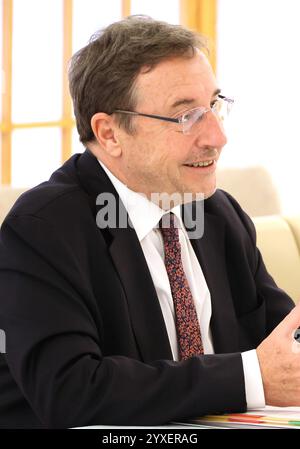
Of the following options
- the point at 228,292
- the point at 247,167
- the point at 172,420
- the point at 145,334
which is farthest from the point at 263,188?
the point at 172,420

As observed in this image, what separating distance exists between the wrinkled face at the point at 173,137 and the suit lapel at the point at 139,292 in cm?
12

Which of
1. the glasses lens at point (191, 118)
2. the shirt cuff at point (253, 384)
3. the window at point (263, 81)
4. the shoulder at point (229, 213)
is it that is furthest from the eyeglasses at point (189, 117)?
the window at point (263, 81)

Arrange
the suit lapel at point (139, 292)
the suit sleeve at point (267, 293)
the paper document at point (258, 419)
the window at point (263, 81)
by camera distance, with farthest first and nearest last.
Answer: the window at point (263, 81) → the suit sleeve at point (267, 293) → the suit lapel at point (139, 292) → the paper document at point (258, 419)

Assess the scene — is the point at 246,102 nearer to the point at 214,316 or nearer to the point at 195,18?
the point at 195,18

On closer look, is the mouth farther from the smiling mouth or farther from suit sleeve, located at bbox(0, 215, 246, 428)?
suit sleeve, located at bbox(0, 215, 246, 428)

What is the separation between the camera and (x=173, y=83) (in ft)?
6.00

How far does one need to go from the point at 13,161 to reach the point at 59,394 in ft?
9.45

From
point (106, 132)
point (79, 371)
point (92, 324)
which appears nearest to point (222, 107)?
point (106, 132)

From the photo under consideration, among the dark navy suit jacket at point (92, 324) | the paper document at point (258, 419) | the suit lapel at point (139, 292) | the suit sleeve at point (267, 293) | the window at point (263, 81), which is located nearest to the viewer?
the paper document at point (258, 419)

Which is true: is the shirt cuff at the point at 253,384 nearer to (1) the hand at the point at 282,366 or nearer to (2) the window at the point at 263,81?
(1) the hand at the point at 282,366

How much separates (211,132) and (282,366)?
501mm

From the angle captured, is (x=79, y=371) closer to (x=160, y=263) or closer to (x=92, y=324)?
(x=92, y=324)

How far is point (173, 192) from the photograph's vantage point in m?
1.88

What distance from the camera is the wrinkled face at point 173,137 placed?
1834 millimetres
